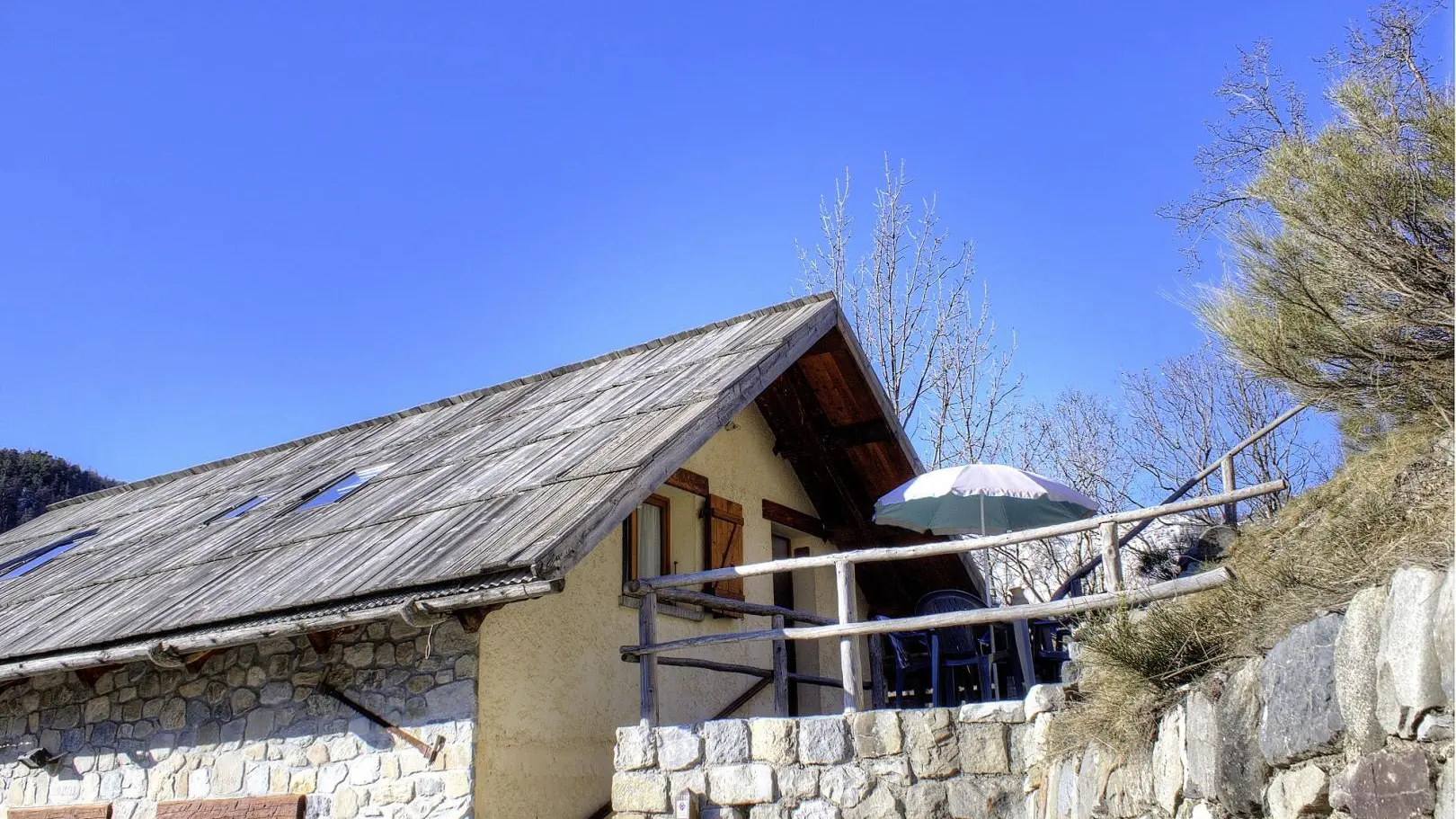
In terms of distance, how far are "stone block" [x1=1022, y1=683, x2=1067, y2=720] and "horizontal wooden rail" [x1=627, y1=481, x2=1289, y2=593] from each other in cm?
80

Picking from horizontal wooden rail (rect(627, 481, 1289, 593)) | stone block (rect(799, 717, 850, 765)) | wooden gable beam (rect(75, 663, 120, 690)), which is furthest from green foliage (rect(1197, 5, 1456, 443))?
wooden gable beam (rect(75, 663, 120, 690))

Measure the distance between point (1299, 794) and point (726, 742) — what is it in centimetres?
376

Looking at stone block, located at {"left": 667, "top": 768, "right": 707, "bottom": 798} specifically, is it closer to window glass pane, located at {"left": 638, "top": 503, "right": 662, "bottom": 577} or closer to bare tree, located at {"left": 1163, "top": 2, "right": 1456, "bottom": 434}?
window glass pane, located at {"left": 638, "top": 503, "right": 662, "bottom": 577}

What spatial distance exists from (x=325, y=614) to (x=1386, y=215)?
6091mm

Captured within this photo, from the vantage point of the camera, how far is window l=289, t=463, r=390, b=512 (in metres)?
10.2

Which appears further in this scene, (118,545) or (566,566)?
(118,545)

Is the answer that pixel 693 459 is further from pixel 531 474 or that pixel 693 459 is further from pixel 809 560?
pixel 809 560

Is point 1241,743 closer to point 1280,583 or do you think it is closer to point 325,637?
point 1280,583

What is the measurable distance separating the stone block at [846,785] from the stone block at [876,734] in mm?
103

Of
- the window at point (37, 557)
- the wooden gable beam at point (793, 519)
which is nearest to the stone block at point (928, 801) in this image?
the wooden gable beam at point (793, 519)

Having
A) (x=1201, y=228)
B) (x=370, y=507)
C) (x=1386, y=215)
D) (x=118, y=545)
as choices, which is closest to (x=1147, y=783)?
(x=1386, y=215)

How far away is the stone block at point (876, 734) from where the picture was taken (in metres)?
6.77

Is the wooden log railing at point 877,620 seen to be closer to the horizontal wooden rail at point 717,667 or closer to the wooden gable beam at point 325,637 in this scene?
the horizontal wooden rail at point 717,667

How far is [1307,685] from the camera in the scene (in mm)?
3834
